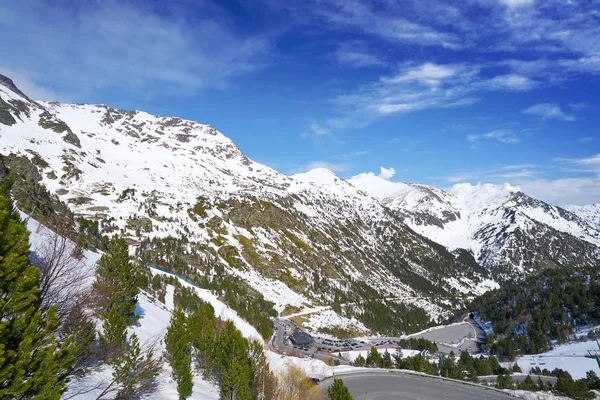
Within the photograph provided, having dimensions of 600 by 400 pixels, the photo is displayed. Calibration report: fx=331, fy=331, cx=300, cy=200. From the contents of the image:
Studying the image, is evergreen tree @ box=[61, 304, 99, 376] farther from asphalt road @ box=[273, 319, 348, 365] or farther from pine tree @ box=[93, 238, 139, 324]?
asphalt road @ box=[273, 319, 348, 365]

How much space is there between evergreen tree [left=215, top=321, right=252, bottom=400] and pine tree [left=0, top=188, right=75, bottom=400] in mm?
26792

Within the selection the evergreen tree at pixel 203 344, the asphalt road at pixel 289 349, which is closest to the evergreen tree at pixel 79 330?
the evergreen tree at pixel 203 344

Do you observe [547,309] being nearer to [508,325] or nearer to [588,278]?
Answer: [508,325]

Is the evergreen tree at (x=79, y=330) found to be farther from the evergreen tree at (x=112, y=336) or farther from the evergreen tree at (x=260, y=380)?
the evergreen tree at (x=260, y=380)

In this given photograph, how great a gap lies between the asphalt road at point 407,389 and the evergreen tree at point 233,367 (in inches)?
1062

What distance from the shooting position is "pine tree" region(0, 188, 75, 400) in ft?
35.2

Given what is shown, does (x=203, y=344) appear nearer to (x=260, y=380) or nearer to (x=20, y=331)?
(x=260, y=380)

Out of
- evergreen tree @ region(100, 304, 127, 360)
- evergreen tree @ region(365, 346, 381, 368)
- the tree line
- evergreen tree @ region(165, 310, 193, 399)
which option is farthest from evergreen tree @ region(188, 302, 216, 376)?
the tree line

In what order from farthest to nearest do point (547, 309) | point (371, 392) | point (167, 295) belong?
point (547, 309) < point (167, 295) < point (371, 392)

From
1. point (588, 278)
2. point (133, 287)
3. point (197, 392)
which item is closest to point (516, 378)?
point (197, 392)

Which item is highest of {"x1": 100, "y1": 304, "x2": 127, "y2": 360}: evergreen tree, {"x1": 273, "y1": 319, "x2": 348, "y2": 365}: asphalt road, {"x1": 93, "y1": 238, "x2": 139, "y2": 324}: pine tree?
{"x1": 93, "y1": 238, "x2": 139, "y2": 324}: pine tree

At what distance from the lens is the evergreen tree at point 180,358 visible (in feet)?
107

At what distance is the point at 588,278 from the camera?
185 metres

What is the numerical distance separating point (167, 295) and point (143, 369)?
78.4 m
